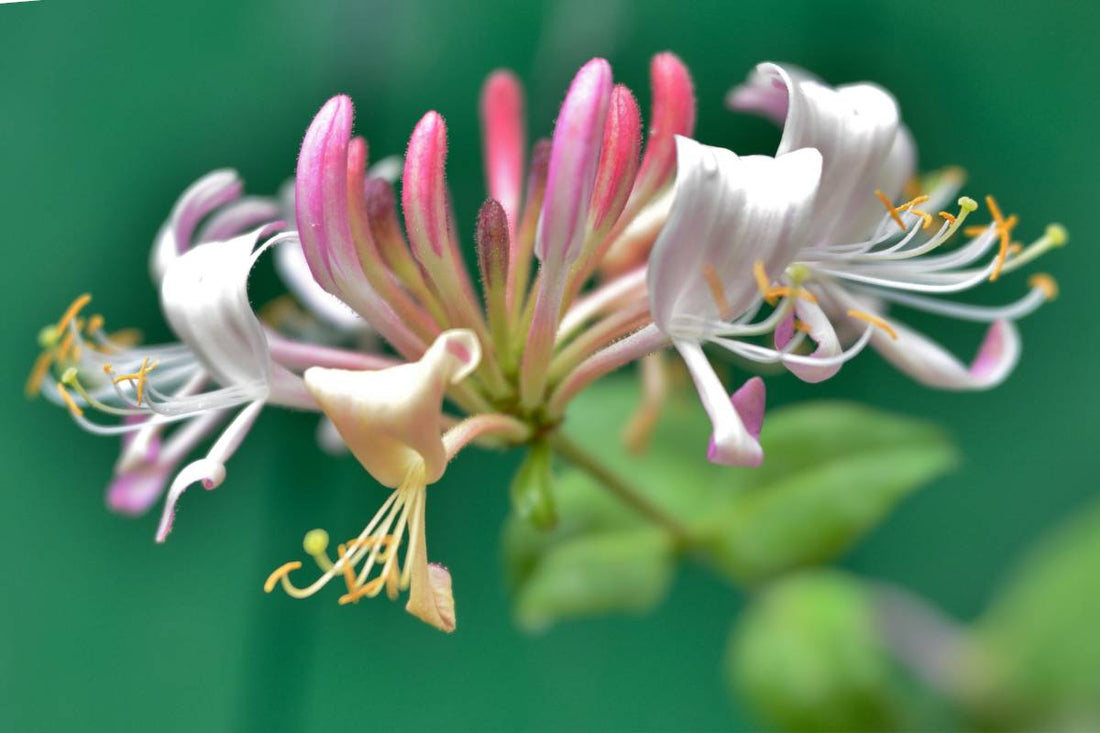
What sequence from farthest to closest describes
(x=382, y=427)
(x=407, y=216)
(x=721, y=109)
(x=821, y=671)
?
(x=721, y=109)
(x=821, y=671)
(x=407, y=216)
(x=382, y=427)

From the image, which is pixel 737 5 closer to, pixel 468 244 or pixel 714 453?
pixel 468 244

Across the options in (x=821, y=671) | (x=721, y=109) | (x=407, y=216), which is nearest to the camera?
(x=407, y=216)

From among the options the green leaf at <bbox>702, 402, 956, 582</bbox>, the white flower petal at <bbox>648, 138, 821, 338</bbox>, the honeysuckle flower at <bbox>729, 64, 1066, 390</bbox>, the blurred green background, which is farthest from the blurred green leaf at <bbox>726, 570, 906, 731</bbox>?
the white flower petal at <bbox>648, 138, 821, 338</bbox>

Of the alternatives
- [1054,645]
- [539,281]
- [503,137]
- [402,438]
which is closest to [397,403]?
[402,438]

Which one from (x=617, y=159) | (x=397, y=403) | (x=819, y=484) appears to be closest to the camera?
(x=397, y=403)

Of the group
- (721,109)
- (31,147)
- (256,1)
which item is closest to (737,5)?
A: (721,109)

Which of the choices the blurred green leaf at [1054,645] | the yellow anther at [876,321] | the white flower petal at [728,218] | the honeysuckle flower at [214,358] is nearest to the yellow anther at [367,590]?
the honeysuckle flower at [214,358]

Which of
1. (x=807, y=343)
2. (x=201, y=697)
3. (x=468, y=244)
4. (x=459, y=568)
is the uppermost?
(x=807, y=343)

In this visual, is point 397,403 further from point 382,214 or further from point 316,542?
point 382,214
